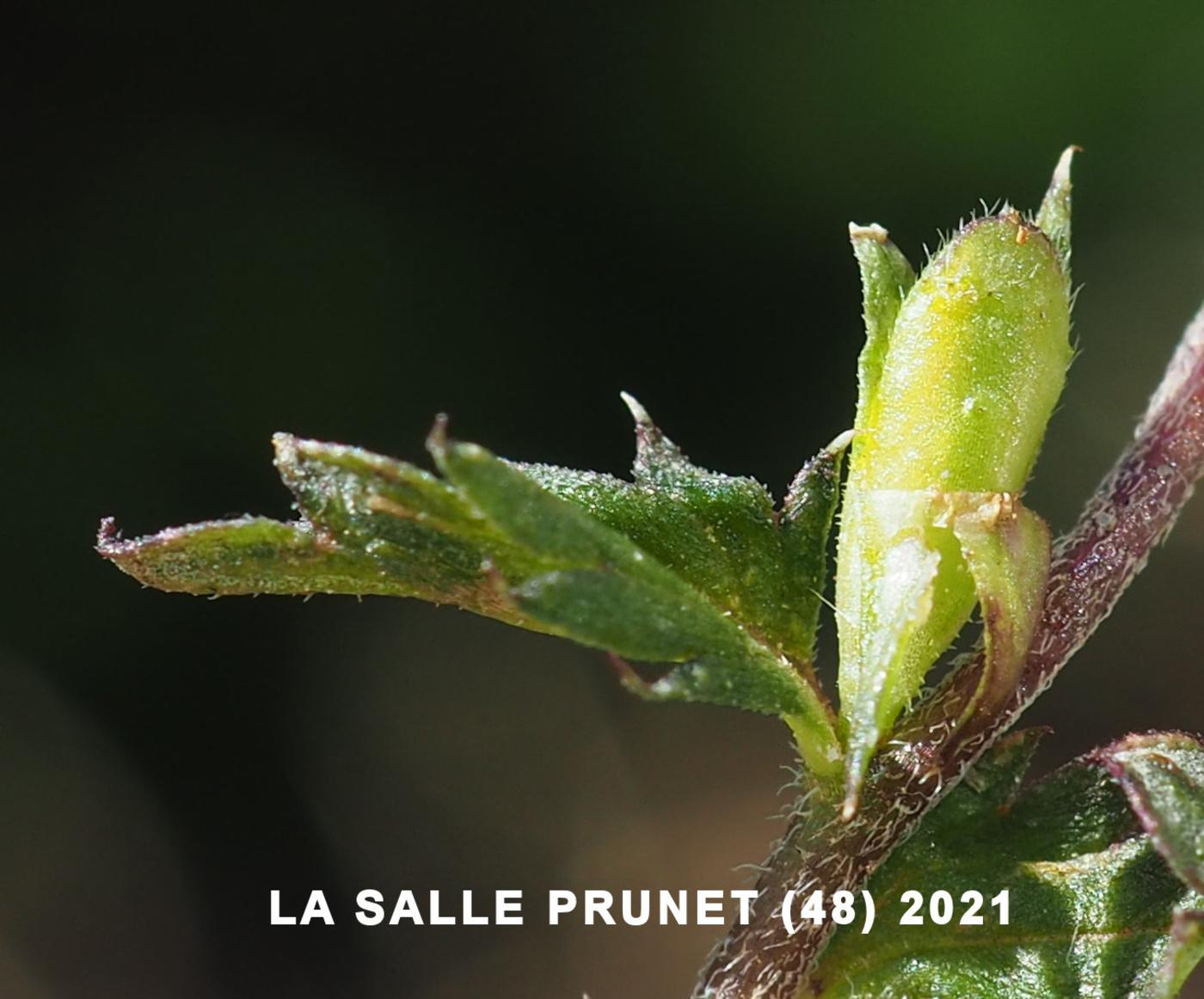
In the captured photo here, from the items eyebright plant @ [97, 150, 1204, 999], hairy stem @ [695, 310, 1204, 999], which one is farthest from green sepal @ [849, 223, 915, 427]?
hairy stem @ [695, 310, 1204, 999]

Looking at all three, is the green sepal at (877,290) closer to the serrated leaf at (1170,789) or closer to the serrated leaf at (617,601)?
the serrated leaf at (617,601)

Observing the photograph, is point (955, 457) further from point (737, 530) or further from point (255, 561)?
point (255, 561)

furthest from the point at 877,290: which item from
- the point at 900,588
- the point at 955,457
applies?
the point at 900,588

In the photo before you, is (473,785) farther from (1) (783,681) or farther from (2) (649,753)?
(1) (783,681)

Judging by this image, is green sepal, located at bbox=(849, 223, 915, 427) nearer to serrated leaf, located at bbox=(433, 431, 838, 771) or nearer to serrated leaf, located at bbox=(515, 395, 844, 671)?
serrated leaf, located at bbox=(515, 395, 844, 671)

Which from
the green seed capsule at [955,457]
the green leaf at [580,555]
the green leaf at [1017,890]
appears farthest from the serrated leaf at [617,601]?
the green leaf at [1017,890]

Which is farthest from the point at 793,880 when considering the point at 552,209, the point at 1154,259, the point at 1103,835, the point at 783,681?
the point at 1154,259
